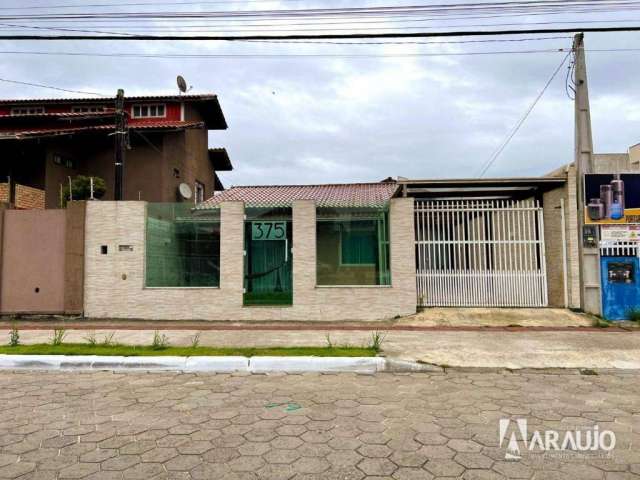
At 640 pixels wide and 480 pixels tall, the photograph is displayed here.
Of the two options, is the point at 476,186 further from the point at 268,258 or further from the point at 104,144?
the point at 104,144

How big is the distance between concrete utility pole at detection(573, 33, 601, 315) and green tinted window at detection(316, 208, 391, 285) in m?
4.40

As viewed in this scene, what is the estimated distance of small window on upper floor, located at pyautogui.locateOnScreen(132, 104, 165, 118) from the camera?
19406 mm

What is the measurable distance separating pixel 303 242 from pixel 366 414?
21.5ft

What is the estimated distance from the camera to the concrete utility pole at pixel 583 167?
10289 mm

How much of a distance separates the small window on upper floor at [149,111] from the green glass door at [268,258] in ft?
35.7

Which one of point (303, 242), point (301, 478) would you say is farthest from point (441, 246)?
point (301, 478)

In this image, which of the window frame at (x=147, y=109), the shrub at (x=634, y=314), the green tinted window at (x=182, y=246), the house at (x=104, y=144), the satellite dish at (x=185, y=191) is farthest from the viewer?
the window frame at (x=147, y=109)

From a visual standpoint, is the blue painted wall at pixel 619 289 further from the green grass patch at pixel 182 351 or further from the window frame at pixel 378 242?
the green grass patch at pixel 182 351

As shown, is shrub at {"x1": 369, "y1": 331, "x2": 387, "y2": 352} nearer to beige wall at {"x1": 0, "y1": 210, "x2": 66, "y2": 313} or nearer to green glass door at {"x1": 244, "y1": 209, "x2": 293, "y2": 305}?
green glass door at {"x1": 244, "y1": 209, "x2": 293, "y2": 305}

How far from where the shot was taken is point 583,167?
10398mm

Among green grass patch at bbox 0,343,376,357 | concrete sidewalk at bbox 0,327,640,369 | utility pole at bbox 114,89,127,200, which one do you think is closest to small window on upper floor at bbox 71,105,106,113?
utility pole at bbox 114,89,127,200

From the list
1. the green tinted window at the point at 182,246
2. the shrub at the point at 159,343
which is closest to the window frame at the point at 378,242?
the green tinted window at the point at 182,246
